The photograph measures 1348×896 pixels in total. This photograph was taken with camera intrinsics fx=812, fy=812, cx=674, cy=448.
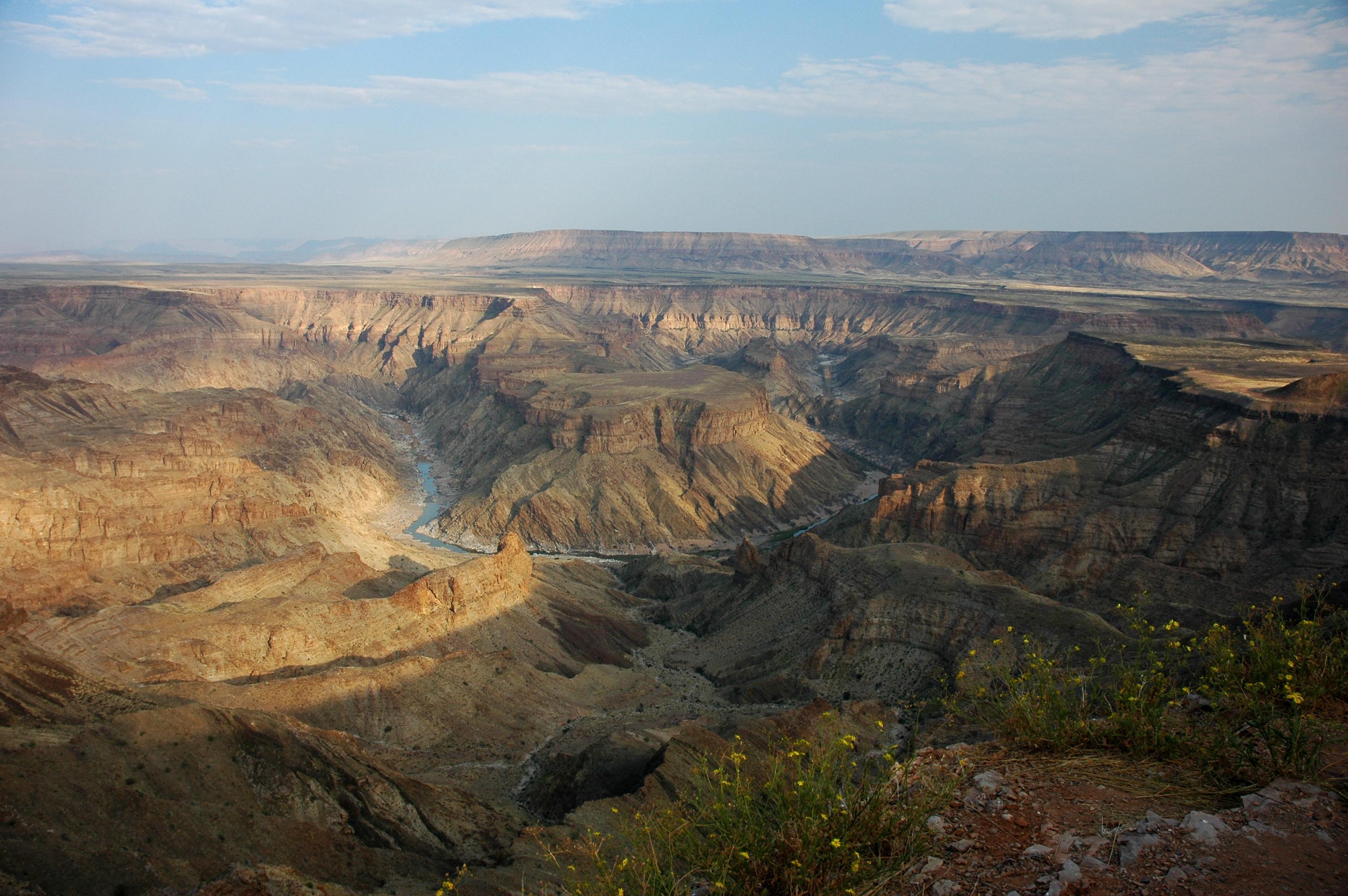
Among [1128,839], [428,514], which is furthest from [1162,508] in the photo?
[428,514]

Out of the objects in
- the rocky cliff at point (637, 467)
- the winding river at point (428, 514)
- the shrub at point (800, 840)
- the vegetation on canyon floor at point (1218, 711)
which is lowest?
the winding river at point (428, 514)

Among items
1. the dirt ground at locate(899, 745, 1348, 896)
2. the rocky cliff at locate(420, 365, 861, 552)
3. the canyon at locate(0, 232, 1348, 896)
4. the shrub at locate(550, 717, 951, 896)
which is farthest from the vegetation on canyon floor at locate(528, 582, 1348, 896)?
the rocky cliff at locate(420, 365, 861, 552)

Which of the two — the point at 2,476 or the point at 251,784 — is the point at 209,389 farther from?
the point at 251,784

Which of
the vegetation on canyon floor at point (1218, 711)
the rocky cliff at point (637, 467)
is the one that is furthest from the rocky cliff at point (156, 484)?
the vegetation on canyon floor at point (1218, 711)

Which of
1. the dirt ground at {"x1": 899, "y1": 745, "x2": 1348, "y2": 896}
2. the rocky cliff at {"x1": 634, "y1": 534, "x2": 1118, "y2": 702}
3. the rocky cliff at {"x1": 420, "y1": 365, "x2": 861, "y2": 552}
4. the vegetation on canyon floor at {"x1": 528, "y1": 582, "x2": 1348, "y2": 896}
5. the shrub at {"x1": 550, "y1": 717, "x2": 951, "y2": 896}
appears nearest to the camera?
the dirt ground at {"x1": 899, "y1": 745, "x2": 1348, "y2": 896}

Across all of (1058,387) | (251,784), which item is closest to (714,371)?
(1058,387)

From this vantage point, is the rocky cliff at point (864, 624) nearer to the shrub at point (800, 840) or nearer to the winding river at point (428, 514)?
the shrub at point (800, 840)

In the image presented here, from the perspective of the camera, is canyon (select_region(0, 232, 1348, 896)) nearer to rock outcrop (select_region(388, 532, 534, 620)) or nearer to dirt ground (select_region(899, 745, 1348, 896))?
rock outcrop (select_region(388, 532, 534, 620))

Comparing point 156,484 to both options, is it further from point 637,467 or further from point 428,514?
point 637,467

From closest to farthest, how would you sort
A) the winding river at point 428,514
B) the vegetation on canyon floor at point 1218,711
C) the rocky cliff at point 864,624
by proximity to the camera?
the vegetation on canyon floor at point 1218,711, the rocky cliff at point 864,624, the winding river at point 428,514

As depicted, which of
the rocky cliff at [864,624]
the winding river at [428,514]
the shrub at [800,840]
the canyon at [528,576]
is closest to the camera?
the shrub at [800,840]
